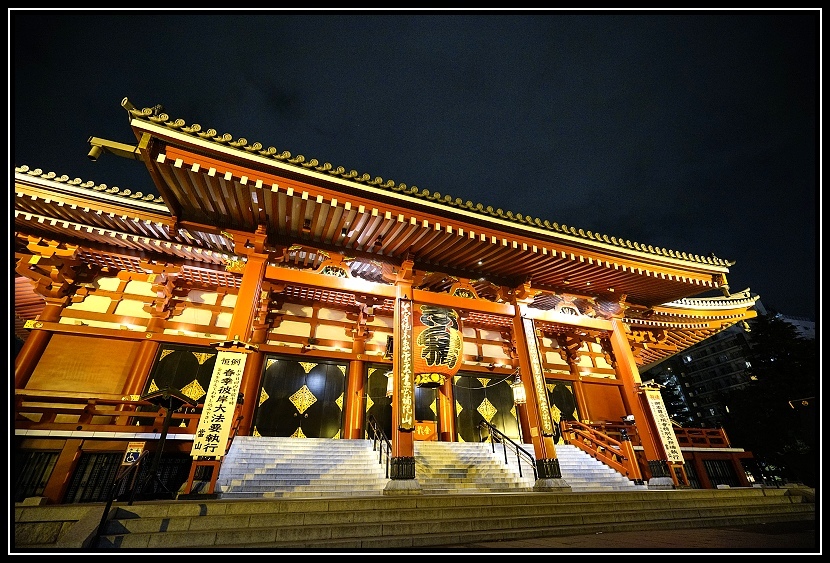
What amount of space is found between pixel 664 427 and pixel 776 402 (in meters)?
21.1

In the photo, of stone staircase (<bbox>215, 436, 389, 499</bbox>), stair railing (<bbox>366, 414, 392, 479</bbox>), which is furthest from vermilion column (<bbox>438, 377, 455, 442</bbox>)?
stone staircase (<bbox>215, 436, 389, 499</bbox>)

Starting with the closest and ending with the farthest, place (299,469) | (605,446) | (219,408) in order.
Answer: (219,408) → (299,469) → (605,446)

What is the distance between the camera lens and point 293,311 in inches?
497

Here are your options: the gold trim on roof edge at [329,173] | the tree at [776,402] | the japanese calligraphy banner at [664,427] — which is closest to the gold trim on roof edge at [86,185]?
the gold trim on roof edge at [329,173]

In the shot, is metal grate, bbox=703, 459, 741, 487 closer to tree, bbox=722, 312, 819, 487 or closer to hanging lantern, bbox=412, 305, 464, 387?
tree, bbox=722, 312, 819, 487

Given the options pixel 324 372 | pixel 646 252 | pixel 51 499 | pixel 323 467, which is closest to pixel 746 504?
pixel 646 252

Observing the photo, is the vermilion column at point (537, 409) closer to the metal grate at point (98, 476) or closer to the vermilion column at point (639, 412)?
the vermilion column at point (639, 412)

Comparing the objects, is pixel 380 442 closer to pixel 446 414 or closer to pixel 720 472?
pixel 446 414

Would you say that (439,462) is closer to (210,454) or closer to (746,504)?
(210,454)

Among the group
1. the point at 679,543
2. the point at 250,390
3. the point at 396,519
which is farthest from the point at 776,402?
the point at 250,390

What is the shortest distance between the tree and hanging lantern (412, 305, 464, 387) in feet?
80.8

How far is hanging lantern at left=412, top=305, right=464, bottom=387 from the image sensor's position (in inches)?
324

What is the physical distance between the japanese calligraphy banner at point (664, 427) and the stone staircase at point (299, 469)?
7.42 metres

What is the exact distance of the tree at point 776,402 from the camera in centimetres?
2153
